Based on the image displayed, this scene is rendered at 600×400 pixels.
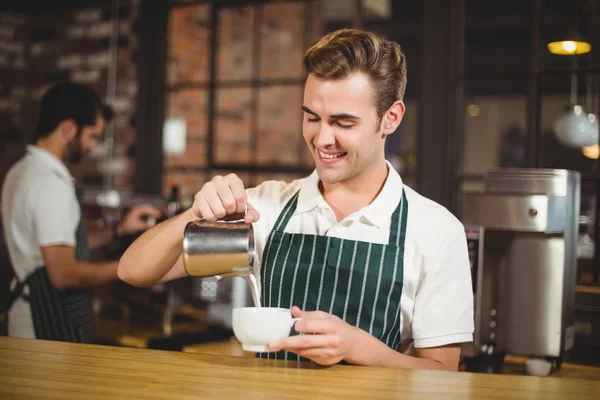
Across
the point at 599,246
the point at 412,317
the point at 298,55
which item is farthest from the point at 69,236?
the point at 298,55

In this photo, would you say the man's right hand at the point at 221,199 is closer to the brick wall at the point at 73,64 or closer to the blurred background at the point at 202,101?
the blurred background at the point at 202,101

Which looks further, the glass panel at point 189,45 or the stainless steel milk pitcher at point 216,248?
the glass panel at point 189,45

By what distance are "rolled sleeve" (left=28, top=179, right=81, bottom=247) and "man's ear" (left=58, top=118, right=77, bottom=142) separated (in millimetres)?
272

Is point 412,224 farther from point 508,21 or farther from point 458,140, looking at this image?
point 508,21

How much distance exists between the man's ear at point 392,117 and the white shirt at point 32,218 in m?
1.41

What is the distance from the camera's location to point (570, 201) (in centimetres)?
242

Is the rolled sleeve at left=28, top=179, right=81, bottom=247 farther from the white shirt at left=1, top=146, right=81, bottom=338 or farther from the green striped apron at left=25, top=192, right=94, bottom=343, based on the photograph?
the green striped apron at left=25, top=192, right=94, bottom=343

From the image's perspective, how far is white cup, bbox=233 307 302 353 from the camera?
4.20 feet

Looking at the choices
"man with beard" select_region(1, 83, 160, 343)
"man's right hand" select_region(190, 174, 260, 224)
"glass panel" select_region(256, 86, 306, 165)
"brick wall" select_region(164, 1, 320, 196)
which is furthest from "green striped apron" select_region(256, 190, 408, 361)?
"glass panel" select_region(256, 86, 306, 165)

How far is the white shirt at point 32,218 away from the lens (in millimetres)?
2672

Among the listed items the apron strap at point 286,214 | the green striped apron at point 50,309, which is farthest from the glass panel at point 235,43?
the apron strap at point 286,214

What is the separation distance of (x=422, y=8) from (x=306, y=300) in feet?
8.31

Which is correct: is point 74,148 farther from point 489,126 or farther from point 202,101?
point 489,126

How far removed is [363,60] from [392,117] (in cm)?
16
